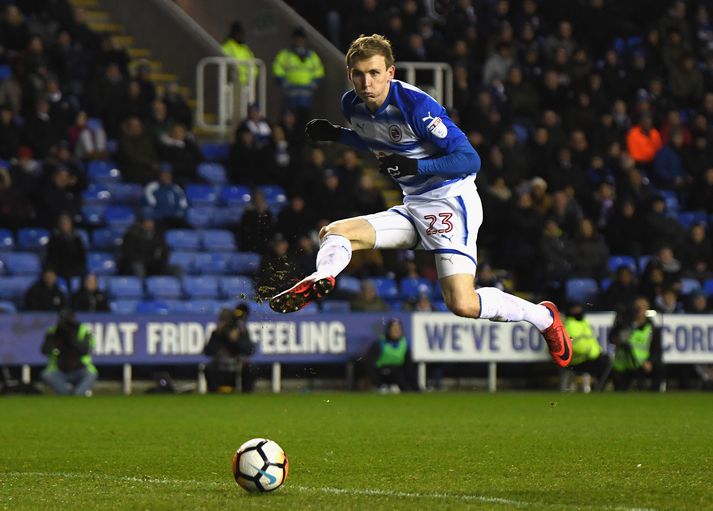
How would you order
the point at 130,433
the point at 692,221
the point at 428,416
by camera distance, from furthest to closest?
the point at 692,221 → the point at 428,416 → the point at 130,433

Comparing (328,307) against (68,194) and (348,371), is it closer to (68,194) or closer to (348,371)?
(348,371)

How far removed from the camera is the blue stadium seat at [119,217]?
19.0m

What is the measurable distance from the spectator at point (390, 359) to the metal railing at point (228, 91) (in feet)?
14.8

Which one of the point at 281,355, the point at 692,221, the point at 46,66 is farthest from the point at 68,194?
the point at 692,221

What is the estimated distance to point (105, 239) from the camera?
18.8m

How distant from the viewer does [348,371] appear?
18906mm

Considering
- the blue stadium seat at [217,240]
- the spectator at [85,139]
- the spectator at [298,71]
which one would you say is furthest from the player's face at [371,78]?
the spectator at [298,71]

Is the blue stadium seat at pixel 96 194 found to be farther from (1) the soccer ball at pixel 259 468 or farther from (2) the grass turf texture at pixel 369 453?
(1) the soccer ball at pixel 259 468

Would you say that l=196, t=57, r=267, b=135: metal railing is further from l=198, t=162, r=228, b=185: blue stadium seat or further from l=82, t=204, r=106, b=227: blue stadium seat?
l=82, t=204, r=106, b=227: blue stadium seat

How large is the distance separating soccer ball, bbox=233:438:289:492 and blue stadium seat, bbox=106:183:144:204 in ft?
41.1

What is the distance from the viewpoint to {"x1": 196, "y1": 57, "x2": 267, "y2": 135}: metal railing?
2086cm

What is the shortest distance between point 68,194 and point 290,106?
427 centimetres

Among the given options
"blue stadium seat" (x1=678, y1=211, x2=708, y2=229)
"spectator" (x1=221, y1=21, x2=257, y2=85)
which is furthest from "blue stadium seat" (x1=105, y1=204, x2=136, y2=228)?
"blue stadium seat" (x1=678, y1=211, x2=708, y2=229)

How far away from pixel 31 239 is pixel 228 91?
174 inches
